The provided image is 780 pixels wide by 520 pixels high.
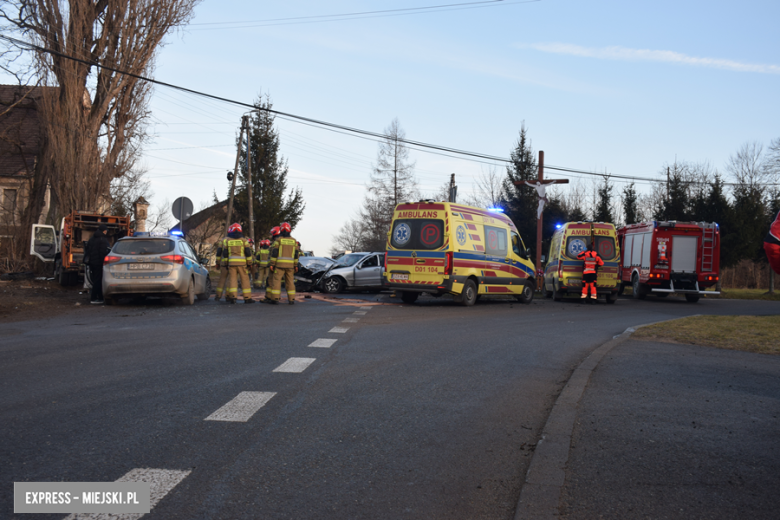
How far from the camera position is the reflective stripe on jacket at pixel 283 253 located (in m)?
15.2

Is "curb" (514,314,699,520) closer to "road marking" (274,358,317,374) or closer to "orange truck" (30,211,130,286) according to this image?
"road marking" (274,358,317,374)

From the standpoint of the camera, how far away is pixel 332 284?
21594 mm

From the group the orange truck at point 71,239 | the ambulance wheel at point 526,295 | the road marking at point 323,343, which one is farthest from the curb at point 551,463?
the orange truck at point 71,239

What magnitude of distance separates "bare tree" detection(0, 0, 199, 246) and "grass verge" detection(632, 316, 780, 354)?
19774mm

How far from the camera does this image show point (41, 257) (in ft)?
71.8

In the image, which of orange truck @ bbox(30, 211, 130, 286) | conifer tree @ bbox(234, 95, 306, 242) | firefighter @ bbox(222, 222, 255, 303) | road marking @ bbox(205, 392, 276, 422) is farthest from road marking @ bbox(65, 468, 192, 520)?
conifer tree @ bbox(234, 95, 306, 242)

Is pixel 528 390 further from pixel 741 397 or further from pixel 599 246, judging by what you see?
pixel 599 246

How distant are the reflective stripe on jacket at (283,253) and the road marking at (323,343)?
6066mm

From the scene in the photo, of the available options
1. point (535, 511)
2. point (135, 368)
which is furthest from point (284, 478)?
point (135, 368)

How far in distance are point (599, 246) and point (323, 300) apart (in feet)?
32.0

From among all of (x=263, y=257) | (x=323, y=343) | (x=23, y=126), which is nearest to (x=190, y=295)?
(x=263, y=257)

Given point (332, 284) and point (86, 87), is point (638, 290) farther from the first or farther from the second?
point (86, 87)

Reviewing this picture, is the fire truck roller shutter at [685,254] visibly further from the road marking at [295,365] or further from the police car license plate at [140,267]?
the road marking at [295,365]

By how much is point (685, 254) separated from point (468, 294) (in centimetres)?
1088
